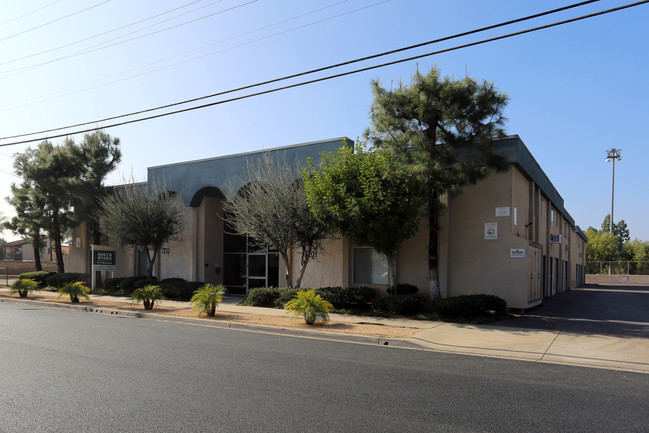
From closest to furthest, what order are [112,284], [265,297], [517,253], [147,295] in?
[517,253] < [147,295] < [265,297] < [112,284]

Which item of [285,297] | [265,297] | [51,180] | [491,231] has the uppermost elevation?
[51,180]

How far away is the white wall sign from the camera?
52.3 feet

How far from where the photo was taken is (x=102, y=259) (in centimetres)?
2291

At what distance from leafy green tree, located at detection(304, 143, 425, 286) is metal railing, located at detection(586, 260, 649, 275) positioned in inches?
1805

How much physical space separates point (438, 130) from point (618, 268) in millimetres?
47924

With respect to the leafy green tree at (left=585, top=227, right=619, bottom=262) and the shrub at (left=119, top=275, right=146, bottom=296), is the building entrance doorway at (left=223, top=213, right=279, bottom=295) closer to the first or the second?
the shrub at (left=119, top=275, right=146, bottom=296)

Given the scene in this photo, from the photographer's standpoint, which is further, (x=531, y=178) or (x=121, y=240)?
(x=121, y=240)

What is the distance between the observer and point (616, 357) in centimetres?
924

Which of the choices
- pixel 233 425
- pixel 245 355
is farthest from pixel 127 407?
pixel 245 355

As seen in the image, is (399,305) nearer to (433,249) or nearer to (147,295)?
(433,249)

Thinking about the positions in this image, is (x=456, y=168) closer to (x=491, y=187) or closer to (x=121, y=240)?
(x=491, y=187)

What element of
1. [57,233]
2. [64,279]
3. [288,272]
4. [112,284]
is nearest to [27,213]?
[57,233]

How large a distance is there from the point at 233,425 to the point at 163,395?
1.63 meters

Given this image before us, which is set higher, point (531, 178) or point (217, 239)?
point (531, 178)
